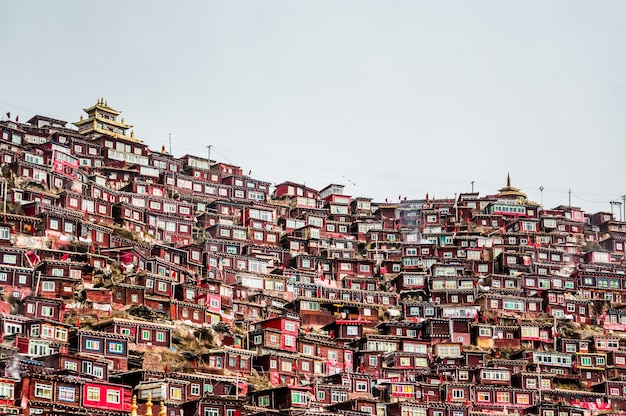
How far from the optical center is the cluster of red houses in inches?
3374

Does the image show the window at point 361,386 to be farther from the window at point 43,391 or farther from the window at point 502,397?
the window at point 43,391

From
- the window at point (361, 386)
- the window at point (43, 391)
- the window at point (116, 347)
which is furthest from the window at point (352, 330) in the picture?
the window at point (43, 391)

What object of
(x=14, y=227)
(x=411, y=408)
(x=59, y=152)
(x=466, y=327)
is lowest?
(x=411, y=408)

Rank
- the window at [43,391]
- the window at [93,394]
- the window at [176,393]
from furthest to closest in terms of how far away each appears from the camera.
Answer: the window at [176,393], the window at [93,394], the window at [43,391]

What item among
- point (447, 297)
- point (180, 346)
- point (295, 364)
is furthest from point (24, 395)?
point (447, 297)

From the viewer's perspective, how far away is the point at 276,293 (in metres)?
118

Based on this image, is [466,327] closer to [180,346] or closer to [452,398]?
[452,398]

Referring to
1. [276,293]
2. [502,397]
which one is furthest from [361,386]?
[276,293]

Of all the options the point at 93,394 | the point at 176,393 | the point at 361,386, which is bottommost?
the point at 93,394

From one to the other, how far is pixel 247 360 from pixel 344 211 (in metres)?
59.4

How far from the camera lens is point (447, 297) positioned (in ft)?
406

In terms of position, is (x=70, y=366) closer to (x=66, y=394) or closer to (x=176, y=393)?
(x=66, y=394)

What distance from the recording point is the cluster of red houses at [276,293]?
8569cm

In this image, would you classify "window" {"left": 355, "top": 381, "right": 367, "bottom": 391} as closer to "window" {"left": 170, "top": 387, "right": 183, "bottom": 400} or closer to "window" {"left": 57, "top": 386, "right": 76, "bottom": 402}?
"window" {"left": 170, "top": 387, "right": 183, "bottom": 400}
